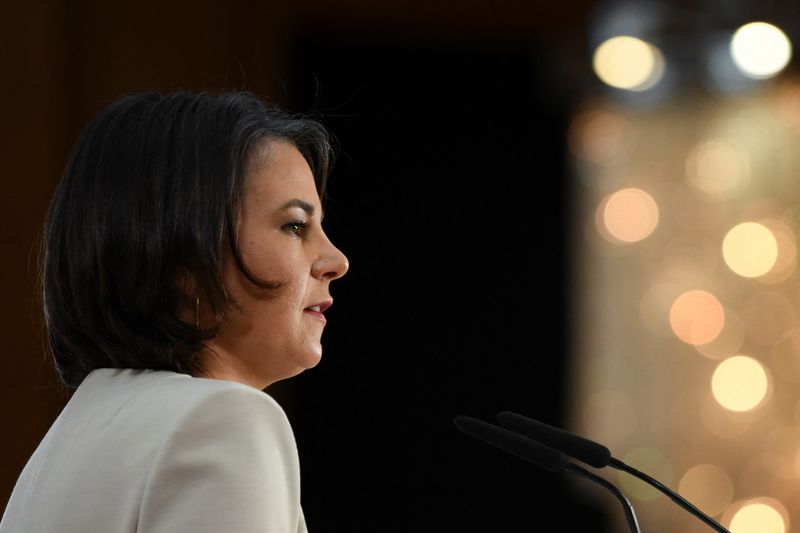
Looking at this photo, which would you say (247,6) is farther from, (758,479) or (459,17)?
(758,479)

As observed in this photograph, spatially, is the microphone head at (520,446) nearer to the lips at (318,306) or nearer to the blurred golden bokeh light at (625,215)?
the lips at (318,306)

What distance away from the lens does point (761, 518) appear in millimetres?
4582

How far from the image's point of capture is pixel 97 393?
1166 mm

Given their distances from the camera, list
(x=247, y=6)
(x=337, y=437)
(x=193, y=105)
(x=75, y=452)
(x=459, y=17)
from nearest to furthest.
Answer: (x=75, y=452) → (x=193, y=105) → (x=247, y=6) → (x=459, y=17) → (x=337, y=437)

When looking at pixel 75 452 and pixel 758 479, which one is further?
pixel 758 479

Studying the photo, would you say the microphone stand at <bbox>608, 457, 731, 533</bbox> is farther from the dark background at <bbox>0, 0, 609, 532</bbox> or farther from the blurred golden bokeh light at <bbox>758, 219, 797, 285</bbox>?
the blurred golden bokeh light at <bbox>758, 219, 797, 285</bbox>

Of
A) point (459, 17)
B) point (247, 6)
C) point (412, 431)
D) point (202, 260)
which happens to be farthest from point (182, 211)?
point (412, 431)

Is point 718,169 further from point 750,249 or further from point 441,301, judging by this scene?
point 441,301

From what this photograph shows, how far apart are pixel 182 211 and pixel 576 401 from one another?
12.4 ft

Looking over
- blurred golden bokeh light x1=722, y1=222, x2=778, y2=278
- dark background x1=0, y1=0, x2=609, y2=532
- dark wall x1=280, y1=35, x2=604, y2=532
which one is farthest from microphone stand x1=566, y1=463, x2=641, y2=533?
blurred golden bokeh light x1=722, y1=222, x2=778, y2=278

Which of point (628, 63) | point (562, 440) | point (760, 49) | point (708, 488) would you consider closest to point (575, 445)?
point (562, 440)

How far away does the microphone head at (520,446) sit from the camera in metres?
1.33

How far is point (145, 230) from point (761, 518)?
3848 millimetres

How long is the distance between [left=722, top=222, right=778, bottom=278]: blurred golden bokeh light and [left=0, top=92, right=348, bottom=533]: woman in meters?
3.60
